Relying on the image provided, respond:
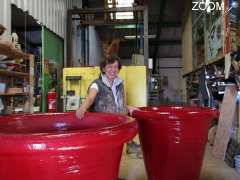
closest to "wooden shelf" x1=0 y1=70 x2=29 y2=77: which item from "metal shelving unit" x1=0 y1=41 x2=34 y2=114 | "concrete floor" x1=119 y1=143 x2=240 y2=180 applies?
"metal shelving unit" x1=0 y1=41 x2=34 y2=114

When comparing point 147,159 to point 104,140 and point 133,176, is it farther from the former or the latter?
point 104,140

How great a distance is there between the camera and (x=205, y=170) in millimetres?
3867

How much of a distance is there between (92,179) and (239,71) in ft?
11.0

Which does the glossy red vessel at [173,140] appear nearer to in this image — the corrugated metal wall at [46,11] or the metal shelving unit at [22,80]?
the metal shelving unit at [22,80]

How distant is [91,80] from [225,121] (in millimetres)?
2359

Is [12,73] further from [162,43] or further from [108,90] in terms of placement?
[162,43]

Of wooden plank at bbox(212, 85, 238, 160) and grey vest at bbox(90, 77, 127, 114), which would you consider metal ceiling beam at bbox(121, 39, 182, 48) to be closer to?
wooden plank at bbox(212, 85, 238, 160)

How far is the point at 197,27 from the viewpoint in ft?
28.3

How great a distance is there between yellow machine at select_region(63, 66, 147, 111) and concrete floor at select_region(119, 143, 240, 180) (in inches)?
51.0

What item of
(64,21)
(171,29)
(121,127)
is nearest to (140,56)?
Answer: (64,21)

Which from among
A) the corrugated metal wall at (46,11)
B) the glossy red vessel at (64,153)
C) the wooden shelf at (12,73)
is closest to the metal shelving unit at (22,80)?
the wooden shelf at (12,73)

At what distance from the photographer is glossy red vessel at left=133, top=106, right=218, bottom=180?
8.43ft

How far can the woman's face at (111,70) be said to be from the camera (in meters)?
3.02

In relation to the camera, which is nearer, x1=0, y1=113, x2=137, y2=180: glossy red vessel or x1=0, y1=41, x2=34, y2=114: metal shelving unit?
x1=0, y1=113, x2=137, y2=180: glossy red vessel
